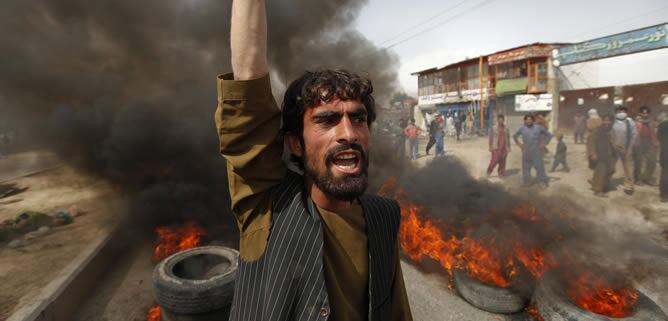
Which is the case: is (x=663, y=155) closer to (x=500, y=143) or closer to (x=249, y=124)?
(x=500, y=143)

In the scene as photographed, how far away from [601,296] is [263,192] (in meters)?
3.86

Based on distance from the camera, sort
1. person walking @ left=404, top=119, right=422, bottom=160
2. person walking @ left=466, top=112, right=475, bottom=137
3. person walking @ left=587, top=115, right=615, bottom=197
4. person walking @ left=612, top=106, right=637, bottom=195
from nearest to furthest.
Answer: person walking @ left=612, top=106, right=637, bottom=195 → person walking @ left=587, top=115, right=615, bottom=197 → person walking @ left=404, top=119, right=422, bottom=160 → person walking @ left=466, top=112, right=475, bottom=137

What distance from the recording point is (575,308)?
323 centimetres

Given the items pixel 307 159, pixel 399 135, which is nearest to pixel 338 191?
pixel 307 159

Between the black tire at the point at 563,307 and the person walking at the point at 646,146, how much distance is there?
7.20 meters

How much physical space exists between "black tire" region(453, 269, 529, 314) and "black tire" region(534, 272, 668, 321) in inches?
9.5

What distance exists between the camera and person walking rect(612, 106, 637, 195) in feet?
27.3

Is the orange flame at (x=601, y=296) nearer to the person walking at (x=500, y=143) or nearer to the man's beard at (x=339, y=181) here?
the man's beard at (x=339, y=181)

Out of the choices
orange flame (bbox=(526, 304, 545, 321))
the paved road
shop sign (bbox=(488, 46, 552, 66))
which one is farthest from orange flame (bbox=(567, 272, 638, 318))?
shop sign (bbox=(488, 46, 552, 66))

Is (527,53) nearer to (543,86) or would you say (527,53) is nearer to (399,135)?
(543,86)

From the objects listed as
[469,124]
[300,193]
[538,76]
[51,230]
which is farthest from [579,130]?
[51,230]

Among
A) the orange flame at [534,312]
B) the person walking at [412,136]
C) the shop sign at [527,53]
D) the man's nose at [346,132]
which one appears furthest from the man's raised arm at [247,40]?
the shop sign at [527,53]

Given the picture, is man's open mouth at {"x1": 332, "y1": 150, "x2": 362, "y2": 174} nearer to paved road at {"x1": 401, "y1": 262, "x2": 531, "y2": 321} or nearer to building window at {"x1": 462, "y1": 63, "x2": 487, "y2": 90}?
paved road at {"x1": 401, "y1": 262, "x2": 531, "y2": 321}

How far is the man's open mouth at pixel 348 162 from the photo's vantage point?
4.21 ft
